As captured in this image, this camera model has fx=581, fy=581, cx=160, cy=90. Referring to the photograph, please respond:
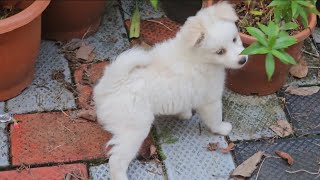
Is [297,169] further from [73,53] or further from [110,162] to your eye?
[73,53]

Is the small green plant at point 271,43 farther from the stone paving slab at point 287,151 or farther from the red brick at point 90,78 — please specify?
the red brick at point 90,78

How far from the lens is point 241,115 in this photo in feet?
10.5

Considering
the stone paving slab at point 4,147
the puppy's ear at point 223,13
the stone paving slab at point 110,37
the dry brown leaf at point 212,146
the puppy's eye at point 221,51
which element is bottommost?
the stone paving slab at point 4,147

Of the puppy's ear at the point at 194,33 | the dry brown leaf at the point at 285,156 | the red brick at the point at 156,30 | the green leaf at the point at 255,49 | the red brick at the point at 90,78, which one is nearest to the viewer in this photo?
the puppy's ear at the point at 194,33

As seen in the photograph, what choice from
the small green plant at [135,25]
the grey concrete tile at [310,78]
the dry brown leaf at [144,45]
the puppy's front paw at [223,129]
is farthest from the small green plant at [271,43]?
the small green plant at [135,25]

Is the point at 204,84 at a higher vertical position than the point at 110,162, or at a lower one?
higher

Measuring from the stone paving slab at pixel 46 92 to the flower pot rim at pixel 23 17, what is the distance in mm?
495

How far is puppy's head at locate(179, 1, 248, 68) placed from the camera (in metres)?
2.54

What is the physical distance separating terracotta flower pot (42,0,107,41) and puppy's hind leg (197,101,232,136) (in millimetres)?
967

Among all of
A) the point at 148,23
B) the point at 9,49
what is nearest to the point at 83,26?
the point at 148,23

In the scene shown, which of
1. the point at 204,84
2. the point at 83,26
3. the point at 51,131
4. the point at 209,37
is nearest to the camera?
the point at 209,37

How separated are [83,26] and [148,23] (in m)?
0.42

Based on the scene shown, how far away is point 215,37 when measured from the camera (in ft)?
8.45

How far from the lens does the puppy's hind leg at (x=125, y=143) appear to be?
2.67 meters
